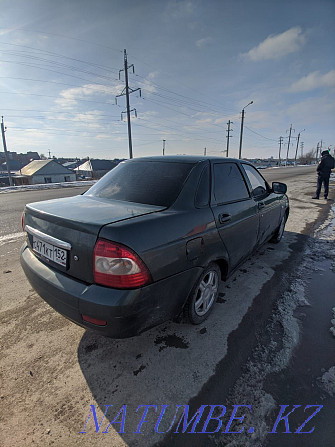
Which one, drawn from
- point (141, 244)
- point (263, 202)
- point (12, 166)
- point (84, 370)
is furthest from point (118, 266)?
point (12, 166)

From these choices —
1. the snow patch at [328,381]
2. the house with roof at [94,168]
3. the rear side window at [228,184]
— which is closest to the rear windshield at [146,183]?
the rear side window at [228,184]

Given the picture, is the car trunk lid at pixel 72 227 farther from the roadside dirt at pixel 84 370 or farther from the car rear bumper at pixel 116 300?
the roadside dirt at pixel 84 370

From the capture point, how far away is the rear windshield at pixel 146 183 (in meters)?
2.21

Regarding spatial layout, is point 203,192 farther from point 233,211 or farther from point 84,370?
point 84,370

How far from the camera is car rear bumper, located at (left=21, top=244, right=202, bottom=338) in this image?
1.56 metres

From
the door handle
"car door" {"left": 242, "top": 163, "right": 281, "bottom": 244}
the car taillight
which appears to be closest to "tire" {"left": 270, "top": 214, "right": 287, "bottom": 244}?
"car door" {"left": 242, "top": 163, "right": 281, "bottom": 244}

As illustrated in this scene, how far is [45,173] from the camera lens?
5372 cm

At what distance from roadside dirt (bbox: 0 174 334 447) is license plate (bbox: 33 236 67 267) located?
0.85 m

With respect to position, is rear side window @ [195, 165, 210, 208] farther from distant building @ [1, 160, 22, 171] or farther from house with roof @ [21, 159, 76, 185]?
distant building @ [1, 160, 22, 171]

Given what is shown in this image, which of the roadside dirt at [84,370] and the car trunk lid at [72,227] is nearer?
the roadside dirt at [84,370]

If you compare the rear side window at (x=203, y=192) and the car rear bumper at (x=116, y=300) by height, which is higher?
the rear side window at (x=203, y=192)

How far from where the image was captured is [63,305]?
5.77 feet

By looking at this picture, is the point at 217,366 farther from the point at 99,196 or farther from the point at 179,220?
the point at 99,196

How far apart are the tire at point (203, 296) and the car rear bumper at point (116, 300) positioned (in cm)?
17
